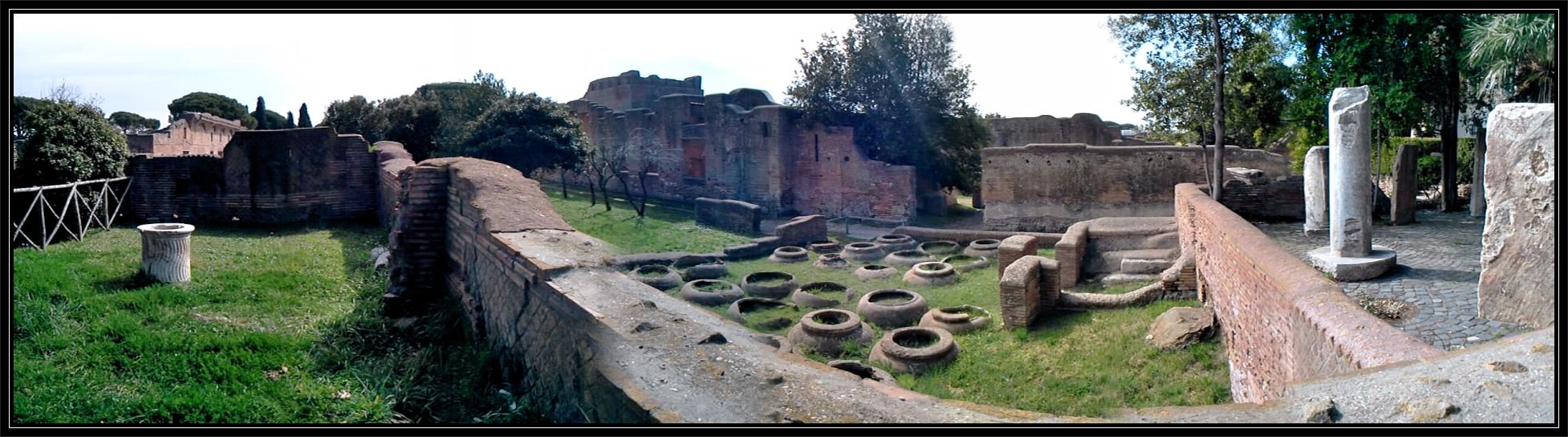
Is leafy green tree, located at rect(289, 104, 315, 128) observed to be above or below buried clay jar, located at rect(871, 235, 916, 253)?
above

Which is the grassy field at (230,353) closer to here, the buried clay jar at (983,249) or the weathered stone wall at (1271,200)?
the buried clay jar at (983,249)

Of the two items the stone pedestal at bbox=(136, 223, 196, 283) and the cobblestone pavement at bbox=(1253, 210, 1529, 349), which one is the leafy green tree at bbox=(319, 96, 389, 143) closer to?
the stone pedestal at bbox=(136, 223, 196, 283)

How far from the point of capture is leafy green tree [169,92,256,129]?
1417 inches

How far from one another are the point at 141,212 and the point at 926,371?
12562mm

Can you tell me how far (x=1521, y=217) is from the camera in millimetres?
4781

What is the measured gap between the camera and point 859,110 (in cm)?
2466

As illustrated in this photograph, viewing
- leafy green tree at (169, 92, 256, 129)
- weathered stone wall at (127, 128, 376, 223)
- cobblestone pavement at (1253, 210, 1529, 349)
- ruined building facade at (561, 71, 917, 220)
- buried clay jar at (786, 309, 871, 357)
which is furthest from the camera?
leafy green tree at (169, 92, 256, 129)

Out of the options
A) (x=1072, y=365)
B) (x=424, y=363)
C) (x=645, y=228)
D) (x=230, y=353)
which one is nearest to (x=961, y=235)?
(x=645, y=228)

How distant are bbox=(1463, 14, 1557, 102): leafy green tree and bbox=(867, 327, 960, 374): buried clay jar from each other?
23.5 feet

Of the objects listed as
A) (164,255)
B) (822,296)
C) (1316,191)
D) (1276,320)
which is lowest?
(822,296)

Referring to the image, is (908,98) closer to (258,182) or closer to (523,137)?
(523,137)

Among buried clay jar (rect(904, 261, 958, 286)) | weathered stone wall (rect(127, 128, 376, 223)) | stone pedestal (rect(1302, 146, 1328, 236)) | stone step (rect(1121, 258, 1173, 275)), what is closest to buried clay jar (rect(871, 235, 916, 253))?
buried clay jar (rect(904, 261, 958, 286))

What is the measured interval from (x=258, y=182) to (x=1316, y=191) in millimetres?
14447

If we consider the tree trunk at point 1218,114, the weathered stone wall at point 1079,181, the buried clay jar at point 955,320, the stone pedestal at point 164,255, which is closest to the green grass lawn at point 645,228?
the weathered stone wall at point 1079,181
